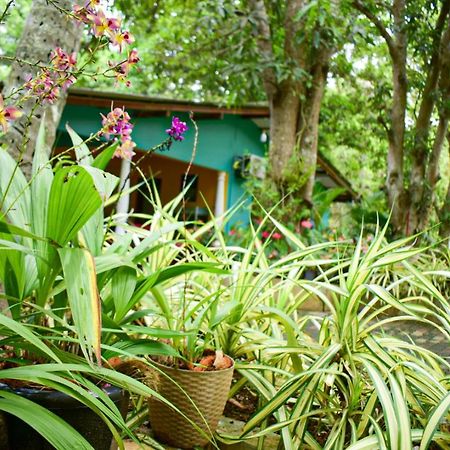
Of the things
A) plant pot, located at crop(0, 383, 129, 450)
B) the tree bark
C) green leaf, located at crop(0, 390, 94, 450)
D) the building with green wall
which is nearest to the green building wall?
the building with green wall

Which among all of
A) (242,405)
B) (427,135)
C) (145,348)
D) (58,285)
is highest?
(427,135)

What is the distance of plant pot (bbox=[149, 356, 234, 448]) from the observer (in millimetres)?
1705

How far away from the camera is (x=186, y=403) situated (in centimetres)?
171

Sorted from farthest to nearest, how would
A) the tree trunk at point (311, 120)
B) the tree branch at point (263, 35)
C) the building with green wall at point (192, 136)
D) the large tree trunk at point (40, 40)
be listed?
1. the building with green wall at point (192, 136)
2. the tree trunk at point (311, 120)
3. the tree branch at point (263, 35)
4. the large tree trunk at point (40, 40)

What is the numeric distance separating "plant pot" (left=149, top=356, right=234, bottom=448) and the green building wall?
537cm

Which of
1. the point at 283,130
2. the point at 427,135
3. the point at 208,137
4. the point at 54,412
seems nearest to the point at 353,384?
the point at 54,412

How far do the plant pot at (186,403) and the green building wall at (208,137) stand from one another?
211 inches

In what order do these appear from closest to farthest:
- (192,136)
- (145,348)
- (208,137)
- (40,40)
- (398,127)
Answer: (145,348) < (40,40) < (398,127) < (192,136) < (208,137)

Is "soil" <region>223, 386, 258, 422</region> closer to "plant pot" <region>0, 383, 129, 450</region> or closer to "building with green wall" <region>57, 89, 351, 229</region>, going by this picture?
"plant pot" <region>0, 383, 129, 450</region>

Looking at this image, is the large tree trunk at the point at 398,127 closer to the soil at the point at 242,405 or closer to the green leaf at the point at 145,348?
the soil at the point at 242,405

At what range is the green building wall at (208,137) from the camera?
6.65 meters

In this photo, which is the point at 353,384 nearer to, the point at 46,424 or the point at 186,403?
the point at 186,403

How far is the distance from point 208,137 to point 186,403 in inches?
295

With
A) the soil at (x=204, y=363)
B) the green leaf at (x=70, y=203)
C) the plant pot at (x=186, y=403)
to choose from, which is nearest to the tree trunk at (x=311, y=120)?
the soil at (x=204, y=363)
